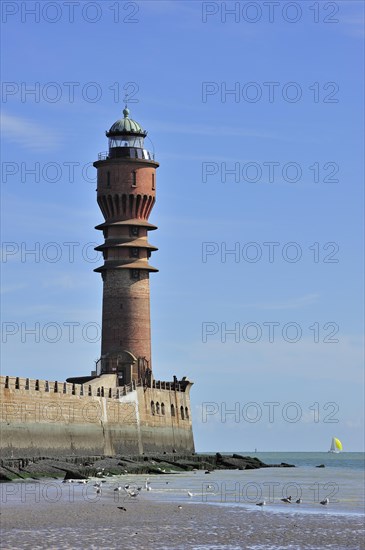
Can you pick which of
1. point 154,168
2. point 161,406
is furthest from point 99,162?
point 161,406

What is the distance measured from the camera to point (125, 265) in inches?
2854

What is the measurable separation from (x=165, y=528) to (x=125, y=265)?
140 ft

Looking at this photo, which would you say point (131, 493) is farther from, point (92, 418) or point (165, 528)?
point (92, 418)

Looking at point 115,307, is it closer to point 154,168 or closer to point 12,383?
point 154,168

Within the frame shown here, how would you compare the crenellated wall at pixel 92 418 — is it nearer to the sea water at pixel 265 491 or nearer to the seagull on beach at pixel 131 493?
the sea water at pixel 265 491

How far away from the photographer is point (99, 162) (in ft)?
243

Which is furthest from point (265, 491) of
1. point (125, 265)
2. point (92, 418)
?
point (125, 265)

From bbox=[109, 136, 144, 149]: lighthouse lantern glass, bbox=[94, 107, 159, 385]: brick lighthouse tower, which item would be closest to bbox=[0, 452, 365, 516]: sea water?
bbox=[94, 107, 159, 385]: brick lighthouse tower

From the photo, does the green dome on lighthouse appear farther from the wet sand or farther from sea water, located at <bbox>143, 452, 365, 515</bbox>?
the wet sand

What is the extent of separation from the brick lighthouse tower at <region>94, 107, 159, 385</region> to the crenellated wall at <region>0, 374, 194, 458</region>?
2.48m

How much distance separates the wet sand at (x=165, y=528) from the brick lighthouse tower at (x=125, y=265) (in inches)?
1398

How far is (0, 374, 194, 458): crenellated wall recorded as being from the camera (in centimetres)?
5209

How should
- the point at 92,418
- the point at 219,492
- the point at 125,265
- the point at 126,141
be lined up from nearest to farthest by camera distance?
1. the point at 219,492
2. the point at 92,418
3. the point at 125,265
4. the point at 126,141

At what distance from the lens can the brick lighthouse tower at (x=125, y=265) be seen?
72562mm
